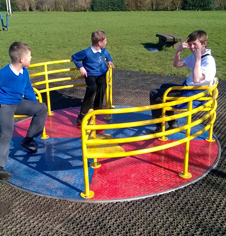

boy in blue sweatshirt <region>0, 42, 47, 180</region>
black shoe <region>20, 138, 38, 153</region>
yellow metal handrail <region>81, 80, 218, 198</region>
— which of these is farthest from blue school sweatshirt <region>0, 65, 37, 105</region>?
yellow metal handrail <region>81, 80, 218, 198</region>

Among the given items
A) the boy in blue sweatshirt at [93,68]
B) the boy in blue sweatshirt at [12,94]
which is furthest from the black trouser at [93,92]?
the boy in blue sweatshirt at [12,94]

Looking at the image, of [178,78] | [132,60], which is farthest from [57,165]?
[132,60]

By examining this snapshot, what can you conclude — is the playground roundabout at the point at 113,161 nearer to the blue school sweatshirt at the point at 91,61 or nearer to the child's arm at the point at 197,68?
the child's arm at the point at 197,68

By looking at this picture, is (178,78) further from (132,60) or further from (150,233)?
(150,233)

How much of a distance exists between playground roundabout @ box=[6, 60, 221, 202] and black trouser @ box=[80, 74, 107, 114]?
448mm

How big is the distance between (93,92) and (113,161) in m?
1.61

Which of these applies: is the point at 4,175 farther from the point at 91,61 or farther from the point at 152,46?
the point at 152,46

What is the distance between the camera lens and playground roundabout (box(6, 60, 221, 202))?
10.2 feet

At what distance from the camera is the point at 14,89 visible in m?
3.76

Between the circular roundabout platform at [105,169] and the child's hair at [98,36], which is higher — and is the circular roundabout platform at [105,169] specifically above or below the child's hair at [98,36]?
below

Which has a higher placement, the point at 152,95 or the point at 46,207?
the point at 152,95

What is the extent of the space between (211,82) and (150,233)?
2225 mm

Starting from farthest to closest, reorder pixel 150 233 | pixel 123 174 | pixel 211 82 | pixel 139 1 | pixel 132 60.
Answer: pixel 139 1, pixel 132 60, pixel 211 82, pixel 123 174, pixel 150 233

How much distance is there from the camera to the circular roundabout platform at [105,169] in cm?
343
